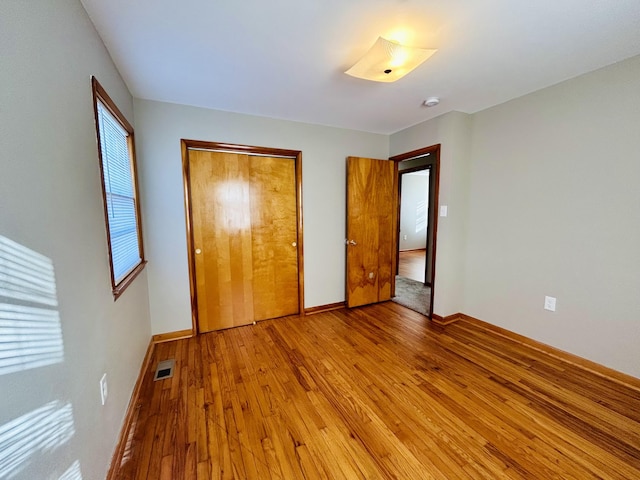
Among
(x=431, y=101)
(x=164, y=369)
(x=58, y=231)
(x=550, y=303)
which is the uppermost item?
(x=431, y=101)

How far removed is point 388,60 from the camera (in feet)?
5.26

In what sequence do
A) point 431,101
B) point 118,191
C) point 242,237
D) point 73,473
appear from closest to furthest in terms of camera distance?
point 73,473 < point 118,191 < point 431,101 < point 242,237

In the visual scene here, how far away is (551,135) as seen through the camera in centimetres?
226

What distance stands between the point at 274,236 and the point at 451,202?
2056 millimetres

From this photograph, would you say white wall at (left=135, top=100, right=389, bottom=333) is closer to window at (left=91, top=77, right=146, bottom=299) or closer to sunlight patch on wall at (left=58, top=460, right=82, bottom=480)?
window at (left=91, top=77, right=146, bottom=299)

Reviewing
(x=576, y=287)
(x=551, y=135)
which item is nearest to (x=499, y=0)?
(x=551, y=135)

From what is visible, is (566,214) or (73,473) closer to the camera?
(73,473)

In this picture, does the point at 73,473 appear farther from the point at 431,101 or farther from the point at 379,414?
the point at 431,101

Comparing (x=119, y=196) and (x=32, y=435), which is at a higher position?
(x=119, y=196)

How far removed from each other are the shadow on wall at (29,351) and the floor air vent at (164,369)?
1206mm

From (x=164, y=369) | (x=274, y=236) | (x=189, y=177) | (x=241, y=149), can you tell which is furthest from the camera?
(x=274, y=236)

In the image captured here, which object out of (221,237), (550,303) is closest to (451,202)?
(550,303)

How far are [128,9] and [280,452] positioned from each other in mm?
2516

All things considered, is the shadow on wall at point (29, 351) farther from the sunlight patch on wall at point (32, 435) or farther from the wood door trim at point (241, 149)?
the wood door trim at point (241, 149)
